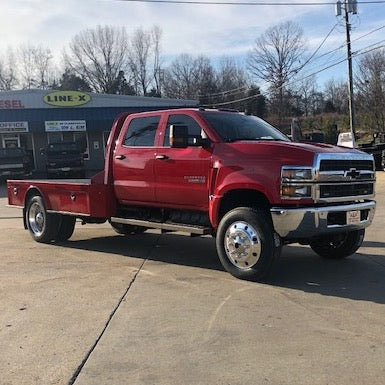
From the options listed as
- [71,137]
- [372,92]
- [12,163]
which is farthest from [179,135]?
[372,92]

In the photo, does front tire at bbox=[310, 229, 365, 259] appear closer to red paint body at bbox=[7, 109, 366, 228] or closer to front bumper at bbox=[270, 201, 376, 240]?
front bumper at bbox=[270, 201, 376, 240]

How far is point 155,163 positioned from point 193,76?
267 ft

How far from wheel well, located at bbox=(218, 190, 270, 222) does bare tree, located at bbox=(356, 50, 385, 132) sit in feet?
175

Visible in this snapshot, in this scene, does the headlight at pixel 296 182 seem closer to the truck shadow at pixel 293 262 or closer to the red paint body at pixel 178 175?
the red paint body at pixel 178 175

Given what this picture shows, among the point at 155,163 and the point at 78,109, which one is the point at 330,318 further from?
the point at 78,109

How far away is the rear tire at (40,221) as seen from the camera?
997 cm

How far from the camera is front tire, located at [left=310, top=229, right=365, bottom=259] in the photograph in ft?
26.1

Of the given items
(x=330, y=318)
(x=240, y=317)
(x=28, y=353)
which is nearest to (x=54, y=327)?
(x=28, y=353)

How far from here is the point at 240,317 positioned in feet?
17.9

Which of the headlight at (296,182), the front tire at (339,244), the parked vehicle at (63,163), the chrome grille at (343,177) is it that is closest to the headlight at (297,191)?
the headlight at (296,182)

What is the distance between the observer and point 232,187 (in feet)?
22.9

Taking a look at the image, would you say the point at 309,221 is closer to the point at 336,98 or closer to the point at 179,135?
the point at 179,135

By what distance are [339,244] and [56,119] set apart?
29608 mm

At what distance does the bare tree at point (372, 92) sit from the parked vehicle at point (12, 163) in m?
40.2
